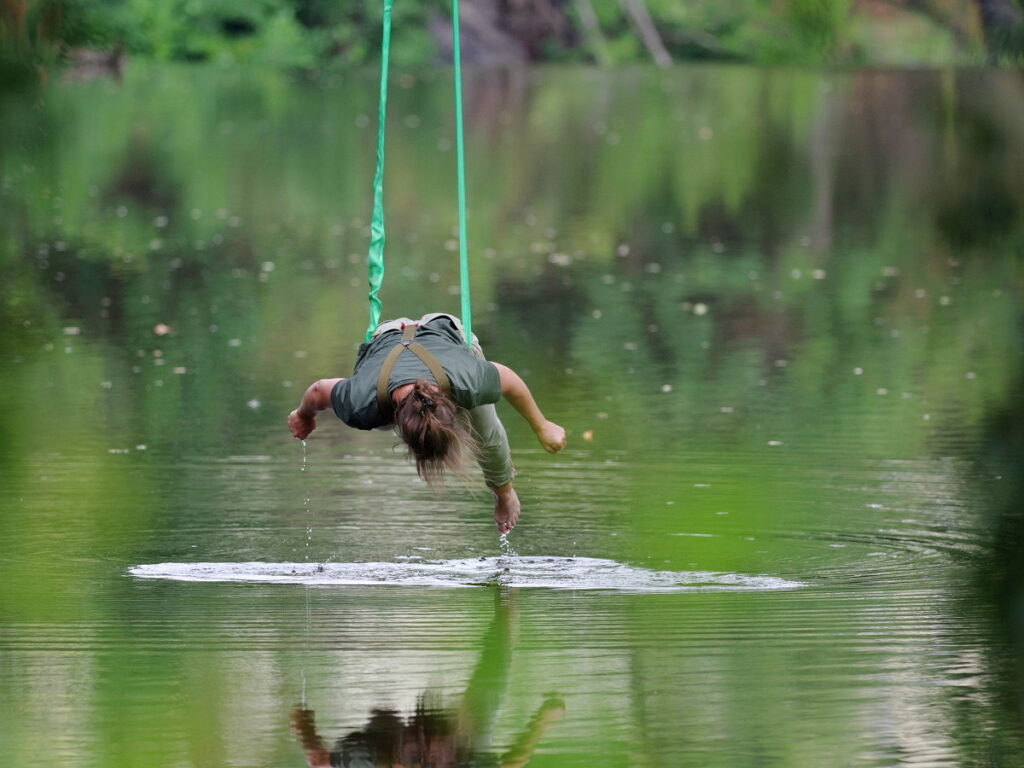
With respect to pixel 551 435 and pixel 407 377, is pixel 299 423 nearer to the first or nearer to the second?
pixel 407 377

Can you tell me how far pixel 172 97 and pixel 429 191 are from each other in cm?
1488

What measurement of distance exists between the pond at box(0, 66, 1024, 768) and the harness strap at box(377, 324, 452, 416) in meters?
0.73

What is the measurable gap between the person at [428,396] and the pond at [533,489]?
1.89 ft

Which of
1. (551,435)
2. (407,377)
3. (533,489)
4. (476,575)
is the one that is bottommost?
(476,575)

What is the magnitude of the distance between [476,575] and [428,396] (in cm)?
122

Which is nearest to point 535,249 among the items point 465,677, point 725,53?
point 465,677

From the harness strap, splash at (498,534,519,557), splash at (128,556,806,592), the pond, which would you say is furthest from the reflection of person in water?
splash at (498,534,519,557)

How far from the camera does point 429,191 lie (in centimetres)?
2528

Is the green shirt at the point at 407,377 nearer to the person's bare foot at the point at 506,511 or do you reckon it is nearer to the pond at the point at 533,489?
the pond at the point at 533,489

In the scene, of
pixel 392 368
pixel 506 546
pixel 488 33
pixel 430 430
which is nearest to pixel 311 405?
pixel 392 368

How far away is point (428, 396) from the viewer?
7516 mm

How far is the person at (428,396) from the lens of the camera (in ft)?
24.6

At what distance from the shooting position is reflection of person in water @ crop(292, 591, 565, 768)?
5984mm

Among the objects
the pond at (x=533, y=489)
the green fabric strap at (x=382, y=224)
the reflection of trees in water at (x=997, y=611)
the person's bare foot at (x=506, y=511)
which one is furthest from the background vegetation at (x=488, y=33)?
the green fabric strap at (x=382, y=224)
